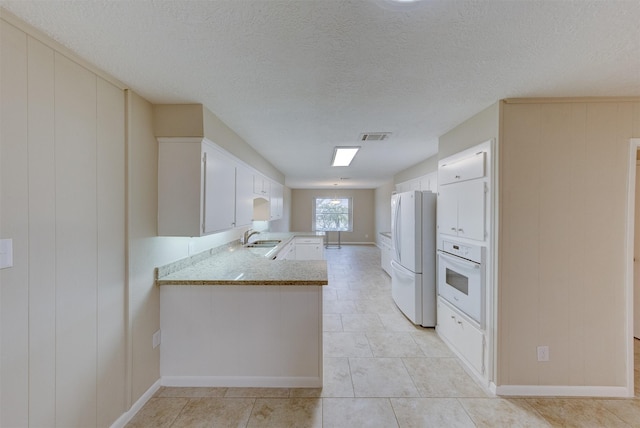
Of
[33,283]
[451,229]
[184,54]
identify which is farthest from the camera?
[451,229]

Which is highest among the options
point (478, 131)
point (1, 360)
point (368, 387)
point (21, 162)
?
point (478, 131)

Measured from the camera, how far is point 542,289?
2.04 metres

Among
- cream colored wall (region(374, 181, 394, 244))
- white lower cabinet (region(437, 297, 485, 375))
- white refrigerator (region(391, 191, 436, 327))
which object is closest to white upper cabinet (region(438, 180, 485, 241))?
white refrigerator (region(391, 191, 436, 327))

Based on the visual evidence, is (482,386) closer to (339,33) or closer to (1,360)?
(339,33)

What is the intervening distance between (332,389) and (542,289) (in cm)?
185

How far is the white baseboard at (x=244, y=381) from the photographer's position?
2.12 meters

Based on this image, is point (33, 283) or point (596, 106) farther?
point (596, 106)

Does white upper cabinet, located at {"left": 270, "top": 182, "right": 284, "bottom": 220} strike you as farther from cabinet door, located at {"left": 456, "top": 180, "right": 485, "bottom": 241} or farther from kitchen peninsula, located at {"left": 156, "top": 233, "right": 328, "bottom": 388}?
cabinet door, located at {"left": 456, "top": 180, "right": 485, "bottom": 241}

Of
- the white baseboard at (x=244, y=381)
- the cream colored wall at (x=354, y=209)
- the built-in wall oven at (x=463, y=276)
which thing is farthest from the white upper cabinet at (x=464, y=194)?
the cream colored wall at (x=354, y=209)

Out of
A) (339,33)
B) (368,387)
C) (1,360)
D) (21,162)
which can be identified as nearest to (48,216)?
(21,162)

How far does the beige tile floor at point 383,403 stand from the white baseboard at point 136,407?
38 millimetres

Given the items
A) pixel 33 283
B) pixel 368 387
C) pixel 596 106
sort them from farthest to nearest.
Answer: pixel 368 387
pixel 596 106
pixel 33 283

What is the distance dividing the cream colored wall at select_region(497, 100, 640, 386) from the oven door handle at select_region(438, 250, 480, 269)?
0.83ft

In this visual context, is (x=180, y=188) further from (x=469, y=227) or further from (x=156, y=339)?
(x=469, y=227)
